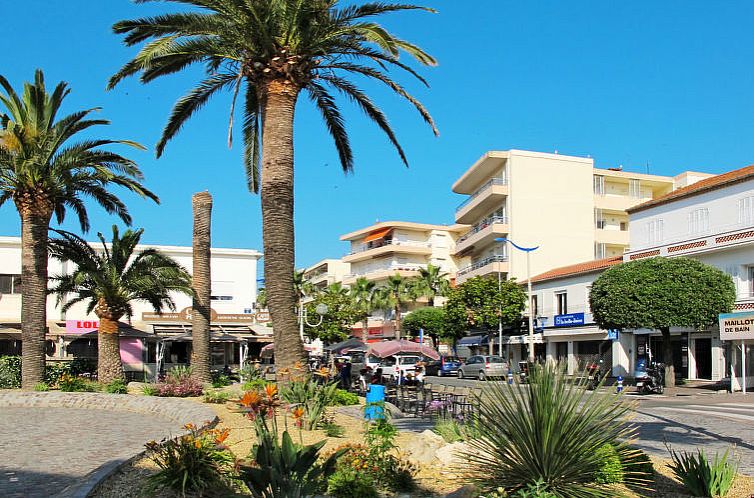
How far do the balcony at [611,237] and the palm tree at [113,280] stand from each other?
38.7 meters

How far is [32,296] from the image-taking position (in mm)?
24469

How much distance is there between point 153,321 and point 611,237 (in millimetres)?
35022

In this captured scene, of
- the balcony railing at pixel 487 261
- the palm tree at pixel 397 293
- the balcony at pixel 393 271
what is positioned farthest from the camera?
the balcony at pixel 393 271

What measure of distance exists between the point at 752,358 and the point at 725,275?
3.68 meters

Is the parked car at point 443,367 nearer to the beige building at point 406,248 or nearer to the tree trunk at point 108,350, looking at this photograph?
the tree trunk at point 108,350

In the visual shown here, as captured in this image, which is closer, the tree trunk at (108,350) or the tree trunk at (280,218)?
the tree trunk at (280,218)

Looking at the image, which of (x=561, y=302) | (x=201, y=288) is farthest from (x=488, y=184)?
(x=201, y=288)

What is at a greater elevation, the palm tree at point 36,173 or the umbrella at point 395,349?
the palm tree at point 36,173

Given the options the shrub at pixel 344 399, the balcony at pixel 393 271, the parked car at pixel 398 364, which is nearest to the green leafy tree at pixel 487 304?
the parked car at pixel 398 364

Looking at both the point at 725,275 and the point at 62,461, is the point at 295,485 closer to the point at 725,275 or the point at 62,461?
the point at 62,461

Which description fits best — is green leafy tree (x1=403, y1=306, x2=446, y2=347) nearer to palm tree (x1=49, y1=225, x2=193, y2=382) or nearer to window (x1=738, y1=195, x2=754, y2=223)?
window (x1=738, y1=195, x2=754, y2=223)

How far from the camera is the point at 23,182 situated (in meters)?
24.0

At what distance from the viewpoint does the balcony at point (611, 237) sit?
198ft

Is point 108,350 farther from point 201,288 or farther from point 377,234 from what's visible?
point 377,234
